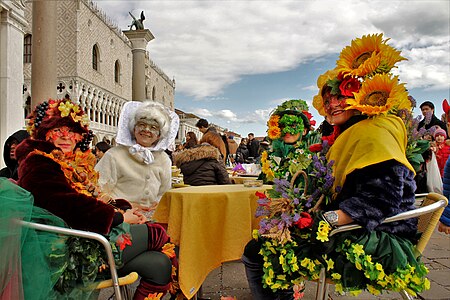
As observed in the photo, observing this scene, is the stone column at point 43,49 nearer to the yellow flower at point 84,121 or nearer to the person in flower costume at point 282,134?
the person in flower costume at point 282,134

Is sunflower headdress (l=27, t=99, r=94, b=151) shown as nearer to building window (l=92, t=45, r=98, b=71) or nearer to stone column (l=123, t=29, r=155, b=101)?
stone column (l=123, t=29, r=155, b=101)

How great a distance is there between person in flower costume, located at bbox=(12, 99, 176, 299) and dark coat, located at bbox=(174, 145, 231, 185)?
152cm

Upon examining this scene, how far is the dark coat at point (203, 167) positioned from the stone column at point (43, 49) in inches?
136

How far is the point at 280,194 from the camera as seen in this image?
5.74 feet

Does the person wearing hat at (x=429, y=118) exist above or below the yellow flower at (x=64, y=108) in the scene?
above

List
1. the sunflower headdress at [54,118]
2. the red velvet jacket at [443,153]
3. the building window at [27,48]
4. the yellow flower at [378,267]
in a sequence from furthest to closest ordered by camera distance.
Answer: the building window at [27,48] < the red velvet jacket at [443,153] < the sunflower headdress at [54,118] < the yellow flower at [378,267]

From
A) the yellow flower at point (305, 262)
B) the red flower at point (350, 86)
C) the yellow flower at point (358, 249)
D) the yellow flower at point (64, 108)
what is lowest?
the yellow flower at point (305, 262)

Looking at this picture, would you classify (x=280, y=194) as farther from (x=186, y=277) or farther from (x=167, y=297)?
(x=167, y=297)

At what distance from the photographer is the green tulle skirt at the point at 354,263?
61.1 inches

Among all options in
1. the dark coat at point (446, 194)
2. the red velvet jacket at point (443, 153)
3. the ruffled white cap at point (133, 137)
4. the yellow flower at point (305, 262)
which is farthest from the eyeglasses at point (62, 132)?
the red velvet jacket at point (443, 153)

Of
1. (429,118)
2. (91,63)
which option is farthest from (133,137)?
(91,63)

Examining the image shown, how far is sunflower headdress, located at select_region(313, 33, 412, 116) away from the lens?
5.30 feet

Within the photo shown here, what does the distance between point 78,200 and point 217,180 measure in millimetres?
2067

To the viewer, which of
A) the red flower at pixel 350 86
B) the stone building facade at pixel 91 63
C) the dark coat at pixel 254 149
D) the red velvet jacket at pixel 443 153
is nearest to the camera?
the red flower at pixel 350 86
